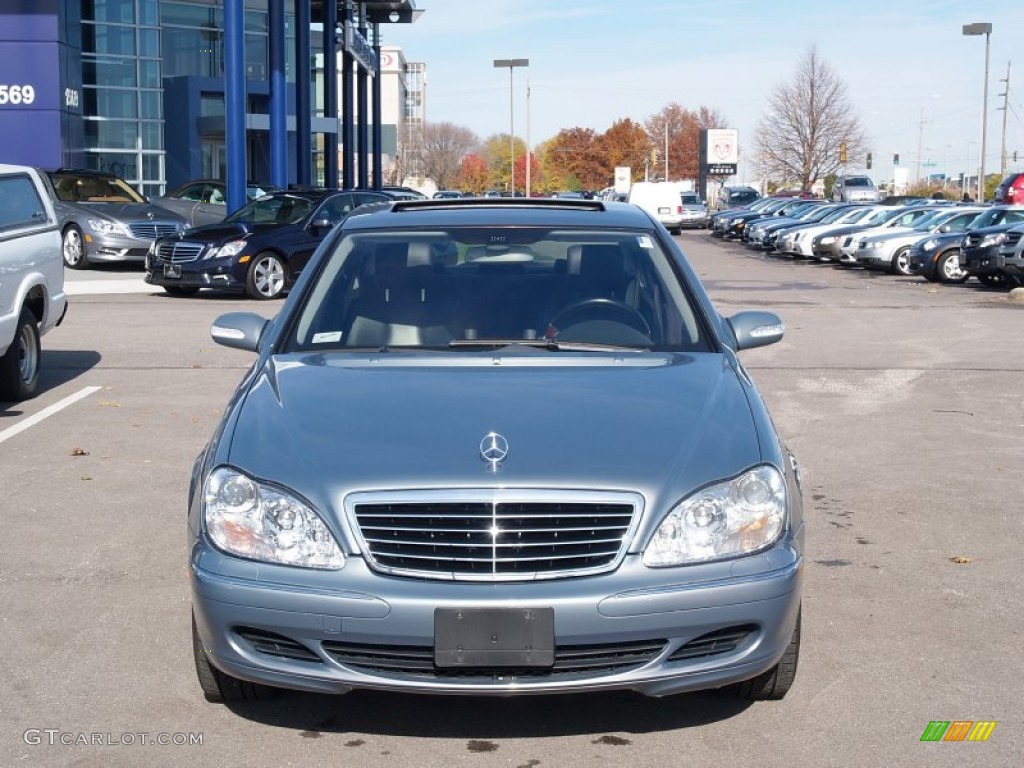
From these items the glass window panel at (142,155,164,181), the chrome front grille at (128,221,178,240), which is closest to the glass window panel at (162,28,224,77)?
the glass window panel at (142,155,164,181)

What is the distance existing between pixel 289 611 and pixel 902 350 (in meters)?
11.7

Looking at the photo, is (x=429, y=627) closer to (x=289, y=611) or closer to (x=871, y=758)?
(x=289, y=611)

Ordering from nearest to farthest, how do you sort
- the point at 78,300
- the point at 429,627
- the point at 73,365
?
the point at 429,627
the point at 73,365
the point at 78,300

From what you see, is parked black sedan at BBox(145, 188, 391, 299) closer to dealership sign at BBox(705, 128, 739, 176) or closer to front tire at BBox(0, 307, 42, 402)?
front tire at BBox(0, 307, 42, 402)

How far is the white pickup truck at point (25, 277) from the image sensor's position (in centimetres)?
1031

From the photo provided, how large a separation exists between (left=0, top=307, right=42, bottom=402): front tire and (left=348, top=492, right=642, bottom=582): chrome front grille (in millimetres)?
7265

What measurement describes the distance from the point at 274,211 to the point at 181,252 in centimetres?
173

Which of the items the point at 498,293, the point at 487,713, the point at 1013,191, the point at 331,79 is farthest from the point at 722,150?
the point at 487,713

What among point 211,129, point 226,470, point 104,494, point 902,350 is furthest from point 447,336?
point 211,129

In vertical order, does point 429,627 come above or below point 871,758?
above

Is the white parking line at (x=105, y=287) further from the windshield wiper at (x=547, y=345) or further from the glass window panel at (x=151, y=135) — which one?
the glass window panel at (x=151, y=135)

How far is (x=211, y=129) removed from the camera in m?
47.2

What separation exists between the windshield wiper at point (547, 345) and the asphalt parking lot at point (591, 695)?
1.28m

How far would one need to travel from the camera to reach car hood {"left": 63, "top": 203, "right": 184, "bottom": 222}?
84.3 ft
